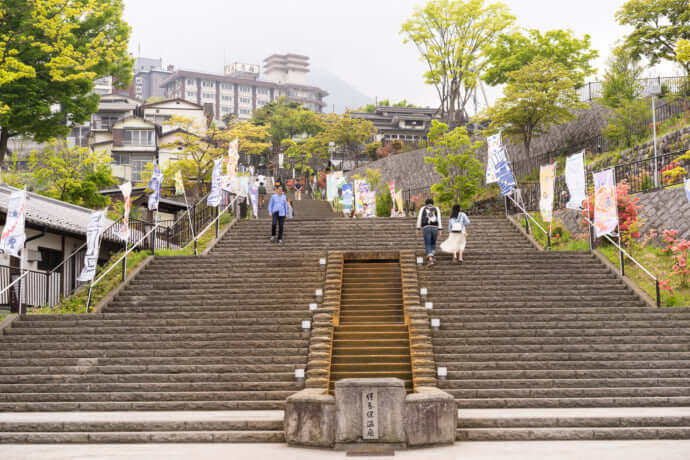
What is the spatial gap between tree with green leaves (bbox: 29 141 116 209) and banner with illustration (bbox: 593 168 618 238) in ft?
62.3

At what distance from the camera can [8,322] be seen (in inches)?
539

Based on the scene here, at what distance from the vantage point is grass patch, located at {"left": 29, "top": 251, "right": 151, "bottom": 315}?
49.3 feet

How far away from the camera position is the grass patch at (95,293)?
15033mm

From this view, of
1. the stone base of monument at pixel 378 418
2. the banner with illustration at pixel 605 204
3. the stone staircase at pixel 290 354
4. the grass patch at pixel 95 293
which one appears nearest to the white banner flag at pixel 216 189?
the grass patch at pixel 95 293

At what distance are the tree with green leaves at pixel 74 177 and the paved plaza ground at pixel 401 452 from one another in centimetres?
1866

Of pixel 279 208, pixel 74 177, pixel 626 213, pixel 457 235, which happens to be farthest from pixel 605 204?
pixel 74 177

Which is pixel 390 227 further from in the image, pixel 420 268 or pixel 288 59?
pixel 288 59

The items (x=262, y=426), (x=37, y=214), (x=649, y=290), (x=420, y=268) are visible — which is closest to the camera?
(x=262, y=426)

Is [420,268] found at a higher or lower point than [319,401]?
higher

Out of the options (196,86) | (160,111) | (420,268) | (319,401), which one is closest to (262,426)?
(319,401)

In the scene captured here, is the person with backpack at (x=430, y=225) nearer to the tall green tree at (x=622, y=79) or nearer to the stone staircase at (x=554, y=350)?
the stone staircase at (x=554, y=350)

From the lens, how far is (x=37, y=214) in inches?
730

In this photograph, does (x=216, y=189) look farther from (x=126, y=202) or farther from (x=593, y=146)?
(x=593, y=146)

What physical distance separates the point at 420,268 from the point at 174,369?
709 cm
